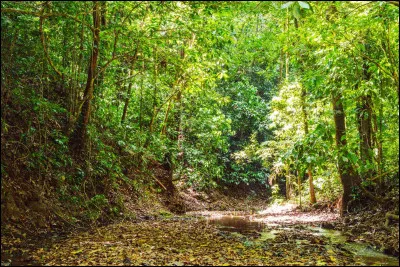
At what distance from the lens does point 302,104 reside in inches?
545

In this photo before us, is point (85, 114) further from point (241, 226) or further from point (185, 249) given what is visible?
point (241, 226)

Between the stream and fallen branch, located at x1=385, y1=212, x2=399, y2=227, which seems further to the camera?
fallen branch, located at x1=385, y1=212, x2=399, y2=227

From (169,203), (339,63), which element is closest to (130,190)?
(169,203)

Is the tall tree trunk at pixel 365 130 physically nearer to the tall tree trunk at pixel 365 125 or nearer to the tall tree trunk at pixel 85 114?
the tall tree trunk at pixel 365 125

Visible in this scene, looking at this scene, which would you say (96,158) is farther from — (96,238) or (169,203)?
(169,203)

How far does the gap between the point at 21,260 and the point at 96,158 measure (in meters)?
4.87

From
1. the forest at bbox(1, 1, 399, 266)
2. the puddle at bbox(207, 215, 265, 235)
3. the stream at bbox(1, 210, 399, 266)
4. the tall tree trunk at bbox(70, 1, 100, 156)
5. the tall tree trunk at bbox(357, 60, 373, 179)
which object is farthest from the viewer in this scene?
the tall tree trunk at bbox(70, 1, 100, 156)

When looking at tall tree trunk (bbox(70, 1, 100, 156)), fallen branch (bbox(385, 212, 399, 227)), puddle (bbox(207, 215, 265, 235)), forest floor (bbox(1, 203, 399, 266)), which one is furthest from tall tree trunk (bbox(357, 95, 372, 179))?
tall tree trunk (bbox(70, 1, 100, 156))

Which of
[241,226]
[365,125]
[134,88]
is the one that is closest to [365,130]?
[365,125]

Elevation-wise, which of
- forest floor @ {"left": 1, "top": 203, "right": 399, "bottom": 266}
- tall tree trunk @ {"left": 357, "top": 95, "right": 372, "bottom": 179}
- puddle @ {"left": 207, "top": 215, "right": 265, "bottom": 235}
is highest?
tall tree trunk @ {"left": 357, "top": 95, "right": 372, "bottom": 179}

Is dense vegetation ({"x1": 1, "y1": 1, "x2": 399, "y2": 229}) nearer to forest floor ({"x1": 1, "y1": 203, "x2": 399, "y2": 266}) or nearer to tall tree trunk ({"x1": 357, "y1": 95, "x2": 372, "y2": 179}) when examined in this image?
tall tree trunk ({"x1": 357, "y1": 95, "x2": 372, "y2": 179})

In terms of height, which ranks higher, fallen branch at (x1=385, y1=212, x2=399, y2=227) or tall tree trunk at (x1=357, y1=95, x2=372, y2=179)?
tall tree trunk at (x1=357, y1=95, x2=372, y2=179)

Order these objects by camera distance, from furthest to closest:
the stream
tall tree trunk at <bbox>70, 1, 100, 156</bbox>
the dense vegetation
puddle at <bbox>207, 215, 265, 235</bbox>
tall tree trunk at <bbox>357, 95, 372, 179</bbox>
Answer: tall tree trunk at <bbox>70, 1, 100, 156</bbox>, puddle at <bbox>207, 215, 265, 235</bbox>, tall tree trunk at <bbox>357, 95, 372, 179</bbox>, the dense vegetation, the stream

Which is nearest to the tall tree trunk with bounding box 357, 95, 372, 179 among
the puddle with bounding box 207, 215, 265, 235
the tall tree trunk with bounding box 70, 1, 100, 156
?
the puddle with bounding box 207, 215, 265, 235
